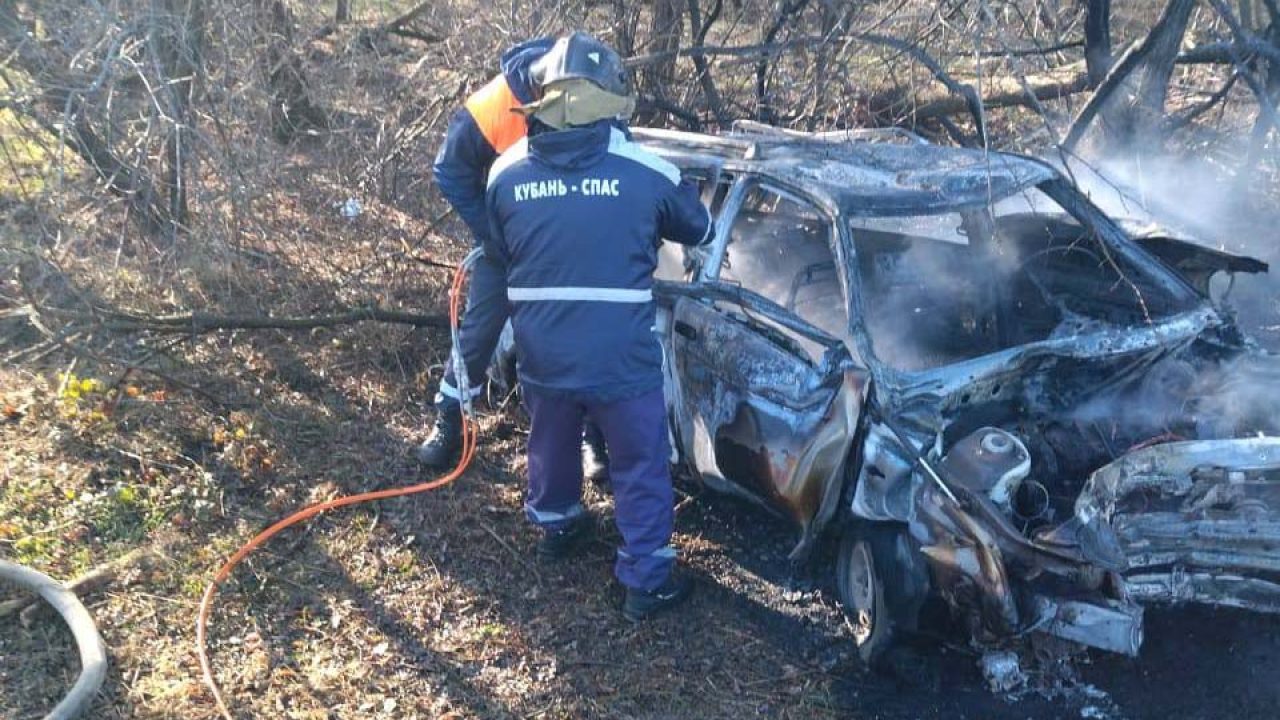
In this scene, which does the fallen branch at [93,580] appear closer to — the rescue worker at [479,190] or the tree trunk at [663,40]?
the rescue worker at [479,190]

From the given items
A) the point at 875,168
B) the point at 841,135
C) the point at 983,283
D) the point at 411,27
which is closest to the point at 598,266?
the point at 875,168

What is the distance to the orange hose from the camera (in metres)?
3.70

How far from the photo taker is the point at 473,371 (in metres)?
4.89

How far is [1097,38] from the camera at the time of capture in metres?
7.62

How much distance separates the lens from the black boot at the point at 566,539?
4.39 metres

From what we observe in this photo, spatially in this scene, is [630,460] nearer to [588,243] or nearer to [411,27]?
[588,243]

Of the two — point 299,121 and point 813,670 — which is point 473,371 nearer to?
point 813,670

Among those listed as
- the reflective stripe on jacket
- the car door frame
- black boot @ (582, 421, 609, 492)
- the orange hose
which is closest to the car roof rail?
the car door frame

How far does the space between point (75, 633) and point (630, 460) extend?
84.8 inches

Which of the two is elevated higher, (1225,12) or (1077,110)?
(1225,12)

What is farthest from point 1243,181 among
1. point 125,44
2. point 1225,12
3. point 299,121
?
point 125,44

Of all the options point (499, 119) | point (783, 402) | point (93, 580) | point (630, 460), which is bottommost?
point (93, 580)

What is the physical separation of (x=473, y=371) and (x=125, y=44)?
233 cm

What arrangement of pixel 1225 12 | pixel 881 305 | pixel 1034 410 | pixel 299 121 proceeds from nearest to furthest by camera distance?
pixel 1034 410 → pixel 881 305 → pixel 1225 12 → pixel 299 121
